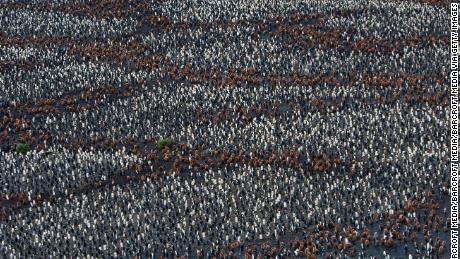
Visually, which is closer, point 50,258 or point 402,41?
point 50,258

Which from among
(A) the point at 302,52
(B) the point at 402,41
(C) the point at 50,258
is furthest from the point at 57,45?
(C) the point at 50,258

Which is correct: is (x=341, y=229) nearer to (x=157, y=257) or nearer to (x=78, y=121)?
(x=157, y=257)

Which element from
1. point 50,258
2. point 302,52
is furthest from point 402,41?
point 50,258

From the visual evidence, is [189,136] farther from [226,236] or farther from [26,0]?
[26,0]

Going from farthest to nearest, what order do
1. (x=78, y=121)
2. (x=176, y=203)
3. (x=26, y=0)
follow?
(x=26, y=0) < (x=78, y=121) < (x=176, y=203)

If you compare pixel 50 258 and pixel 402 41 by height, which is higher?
pixel 402 41

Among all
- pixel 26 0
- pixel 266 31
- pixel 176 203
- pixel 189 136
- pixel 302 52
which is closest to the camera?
pixel 176 203
